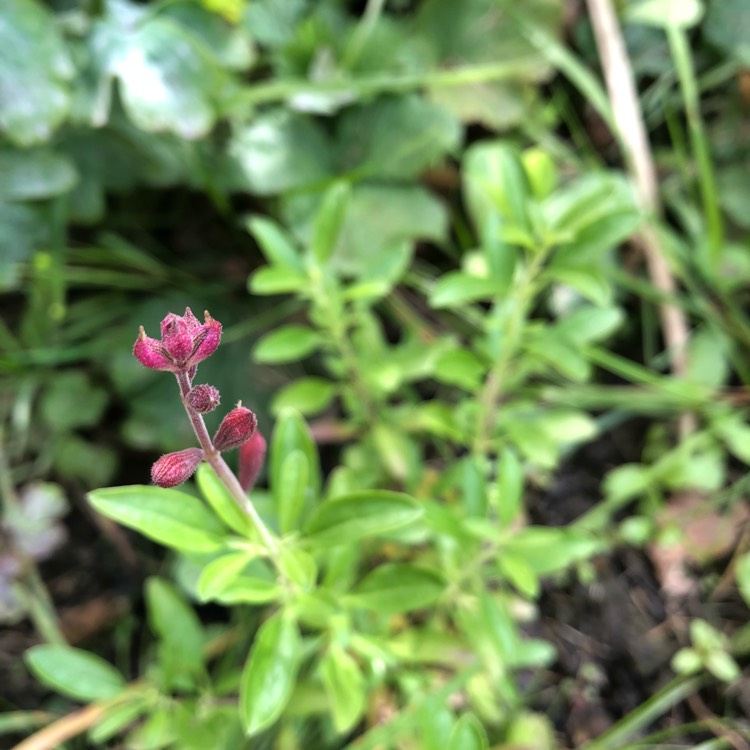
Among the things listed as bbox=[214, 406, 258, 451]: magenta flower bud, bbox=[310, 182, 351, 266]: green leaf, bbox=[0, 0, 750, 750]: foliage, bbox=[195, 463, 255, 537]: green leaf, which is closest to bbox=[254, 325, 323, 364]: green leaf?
bbox=[0, 0, 750, 750]: foliage

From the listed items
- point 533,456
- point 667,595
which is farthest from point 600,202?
point 667,595

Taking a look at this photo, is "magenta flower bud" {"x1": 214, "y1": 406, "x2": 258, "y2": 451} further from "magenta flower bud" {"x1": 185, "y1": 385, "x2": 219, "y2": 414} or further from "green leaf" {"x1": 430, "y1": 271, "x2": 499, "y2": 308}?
"green leaf" {"x1": 430, "y1": 271, "x2": 499, "y2": 308}

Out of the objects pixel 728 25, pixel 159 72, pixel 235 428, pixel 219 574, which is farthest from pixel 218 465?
pixel 728 25

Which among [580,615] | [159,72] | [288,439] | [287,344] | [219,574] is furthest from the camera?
[580,615]

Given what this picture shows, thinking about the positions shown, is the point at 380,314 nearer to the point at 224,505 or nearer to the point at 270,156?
the point at 270,156

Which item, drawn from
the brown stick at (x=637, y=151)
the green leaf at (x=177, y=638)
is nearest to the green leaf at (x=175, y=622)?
the green leaf at (x=177, y=638)

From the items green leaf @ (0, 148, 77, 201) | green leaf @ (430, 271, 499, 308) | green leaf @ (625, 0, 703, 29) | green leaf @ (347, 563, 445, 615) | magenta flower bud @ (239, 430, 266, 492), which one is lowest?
green leaf @ (347, 563, 445, 615)

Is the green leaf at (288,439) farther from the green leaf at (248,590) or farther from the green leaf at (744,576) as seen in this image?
the green leaf at (744,576)
